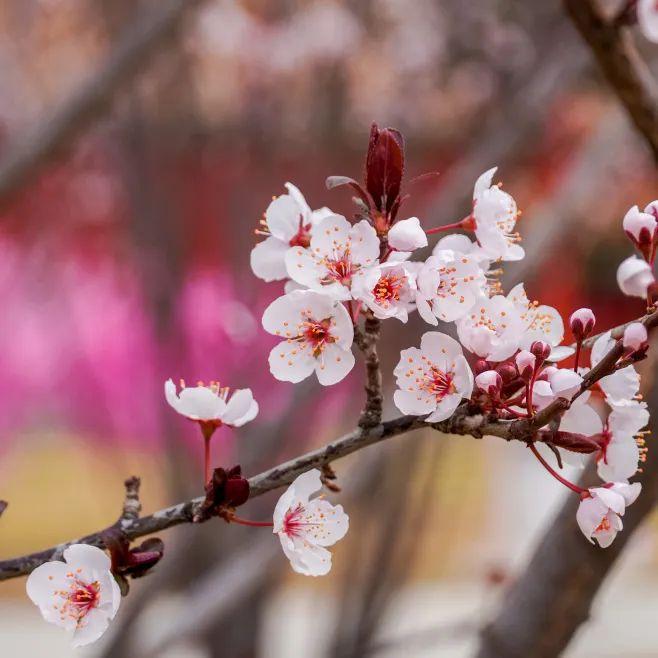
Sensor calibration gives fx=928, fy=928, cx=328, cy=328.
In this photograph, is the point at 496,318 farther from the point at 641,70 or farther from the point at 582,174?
the point at 582,174

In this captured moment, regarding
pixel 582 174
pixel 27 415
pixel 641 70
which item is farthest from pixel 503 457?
pixel 641 70

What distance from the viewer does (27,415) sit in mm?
6113

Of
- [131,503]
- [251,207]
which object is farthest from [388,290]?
[251,207]

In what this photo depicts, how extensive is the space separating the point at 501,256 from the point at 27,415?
594cm

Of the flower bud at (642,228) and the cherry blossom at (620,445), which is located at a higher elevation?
the flower bud at (642,228)

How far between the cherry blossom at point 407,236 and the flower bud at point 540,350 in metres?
0.09

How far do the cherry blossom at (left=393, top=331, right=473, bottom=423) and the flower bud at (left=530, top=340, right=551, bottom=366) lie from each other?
0.04 metres

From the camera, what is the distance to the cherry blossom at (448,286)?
1.78ft

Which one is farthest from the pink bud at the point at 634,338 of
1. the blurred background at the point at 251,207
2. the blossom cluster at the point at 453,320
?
the blurred background at the point at 251,207

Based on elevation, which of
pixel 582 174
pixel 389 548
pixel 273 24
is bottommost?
pixel 389 548

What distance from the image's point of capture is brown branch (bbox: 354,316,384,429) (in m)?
0.56

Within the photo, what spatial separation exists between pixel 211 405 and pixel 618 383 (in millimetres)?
253

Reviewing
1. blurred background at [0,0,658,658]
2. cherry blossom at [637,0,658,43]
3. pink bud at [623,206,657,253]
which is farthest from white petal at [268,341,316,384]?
blurred background at [0,0,658,658]

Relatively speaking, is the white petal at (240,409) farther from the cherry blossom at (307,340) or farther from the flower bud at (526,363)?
the flower bud at (526,363)
